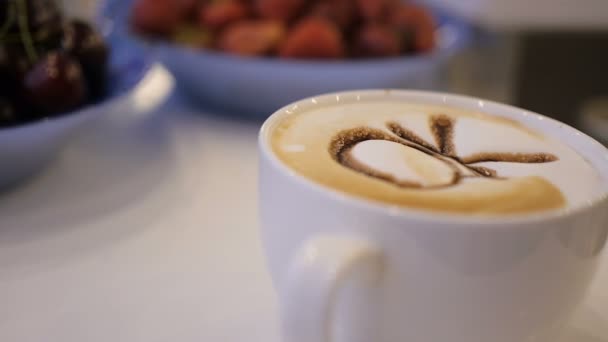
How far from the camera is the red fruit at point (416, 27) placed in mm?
813

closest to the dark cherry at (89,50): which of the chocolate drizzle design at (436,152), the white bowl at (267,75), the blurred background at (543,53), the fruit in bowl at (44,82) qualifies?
the fruit in bowl at (44,82)

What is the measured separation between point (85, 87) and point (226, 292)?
0.26m

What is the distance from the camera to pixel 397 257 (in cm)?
30

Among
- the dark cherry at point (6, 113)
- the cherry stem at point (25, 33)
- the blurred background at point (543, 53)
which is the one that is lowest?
the blurred background at point (543, 53)

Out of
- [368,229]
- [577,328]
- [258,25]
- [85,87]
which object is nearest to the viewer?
[368,229]

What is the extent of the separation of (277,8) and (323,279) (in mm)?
587

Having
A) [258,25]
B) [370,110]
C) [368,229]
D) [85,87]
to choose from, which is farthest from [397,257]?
[258,25]

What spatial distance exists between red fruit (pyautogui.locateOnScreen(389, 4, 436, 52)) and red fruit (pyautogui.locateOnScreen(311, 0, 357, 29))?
6 centimetres

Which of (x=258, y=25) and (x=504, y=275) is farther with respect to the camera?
(x=258, y=25)

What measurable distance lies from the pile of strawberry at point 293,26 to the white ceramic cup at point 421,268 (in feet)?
1.45

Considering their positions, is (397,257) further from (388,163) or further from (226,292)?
(226,292)

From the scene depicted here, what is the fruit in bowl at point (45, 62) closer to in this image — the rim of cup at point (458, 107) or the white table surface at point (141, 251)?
the white table surface at point (141, 251)

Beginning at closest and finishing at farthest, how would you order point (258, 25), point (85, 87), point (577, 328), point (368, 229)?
point (368, 229) < point (577, 328) < point (85, 87) < point (258, 25)

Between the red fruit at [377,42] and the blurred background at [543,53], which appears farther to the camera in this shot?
the blurred background at [543,53]
